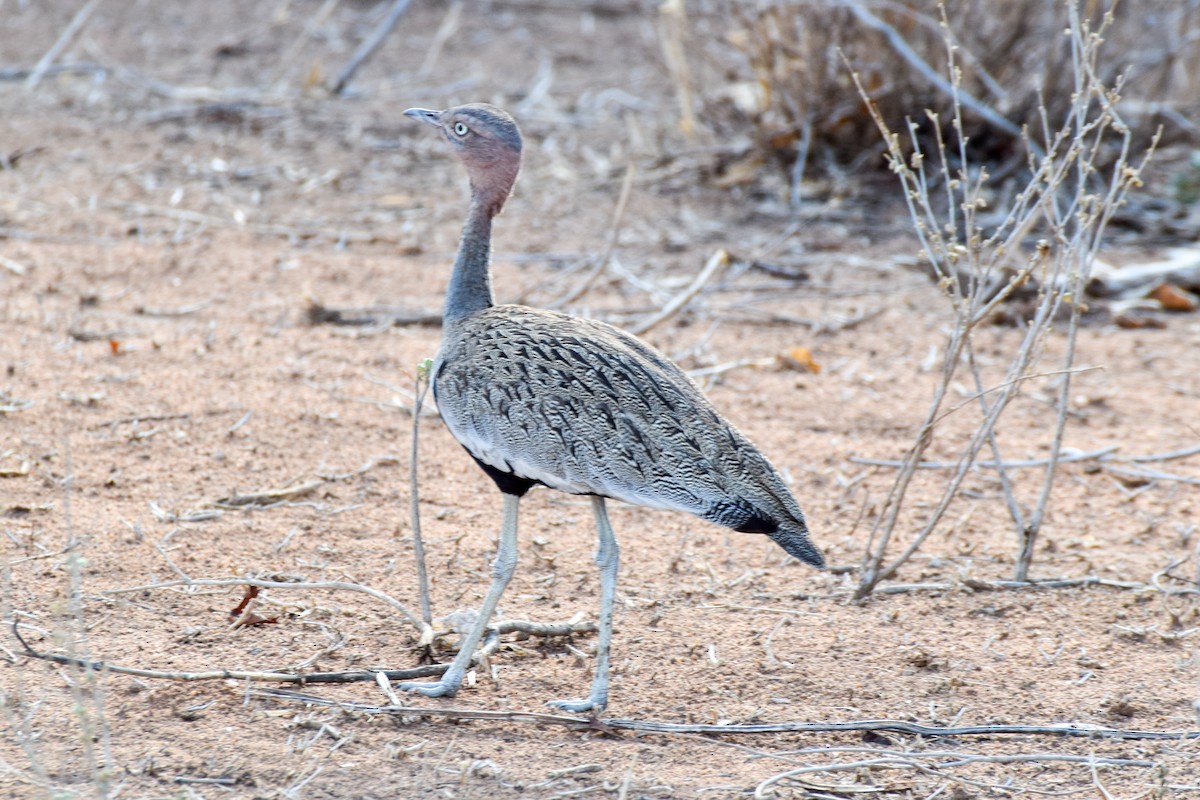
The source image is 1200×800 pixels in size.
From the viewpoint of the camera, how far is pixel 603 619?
375cm

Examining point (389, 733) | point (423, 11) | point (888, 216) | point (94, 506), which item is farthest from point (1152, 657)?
point (423, 11)

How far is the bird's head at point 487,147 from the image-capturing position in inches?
164

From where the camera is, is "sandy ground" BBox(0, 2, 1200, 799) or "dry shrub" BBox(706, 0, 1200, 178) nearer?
"sandy ground" BBox(0, 2, 1200, 799)

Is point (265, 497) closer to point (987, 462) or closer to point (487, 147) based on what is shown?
point (487, 147)

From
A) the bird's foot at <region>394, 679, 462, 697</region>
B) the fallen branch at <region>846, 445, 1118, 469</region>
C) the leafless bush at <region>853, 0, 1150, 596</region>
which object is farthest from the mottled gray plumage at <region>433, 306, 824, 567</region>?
the fallen branch at <region>846, 445, 1118, 469</region>

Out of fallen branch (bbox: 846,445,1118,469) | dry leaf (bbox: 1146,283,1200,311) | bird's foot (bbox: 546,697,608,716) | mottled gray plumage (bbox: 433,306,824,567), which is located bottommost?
dry leaf (bbox: 1146,283,1200,311)

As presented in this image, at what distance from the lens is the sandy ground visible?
3.52 meters

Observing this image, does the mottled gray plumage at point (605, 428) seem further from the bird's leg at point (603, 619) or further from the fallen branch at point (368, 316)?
the fallen branch at point (368, 316)

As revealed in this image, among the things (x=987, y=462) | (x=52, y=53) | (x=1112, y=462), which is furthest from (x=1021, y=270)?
(x=52, y=53)

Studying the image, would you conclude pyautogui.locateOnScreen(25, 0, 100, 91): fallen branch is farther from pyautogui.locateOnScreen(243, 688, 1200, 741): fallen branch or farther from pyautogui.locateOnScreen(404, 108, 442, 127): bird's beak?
pyautogui.locateOnScreen(243, 688, 1200, 741): fallen branch

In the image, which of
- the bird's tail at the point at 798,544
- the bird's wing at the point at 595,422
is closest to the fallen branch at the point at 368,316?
the bird's wing at the point at 595,422

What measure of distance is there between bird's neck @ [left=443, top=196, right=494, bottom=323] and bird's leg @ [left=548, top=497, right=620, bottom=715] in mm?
733

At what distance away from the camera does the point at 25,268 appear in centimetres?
715

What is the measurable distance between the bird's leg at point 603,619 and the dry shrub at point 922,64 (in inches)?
202
